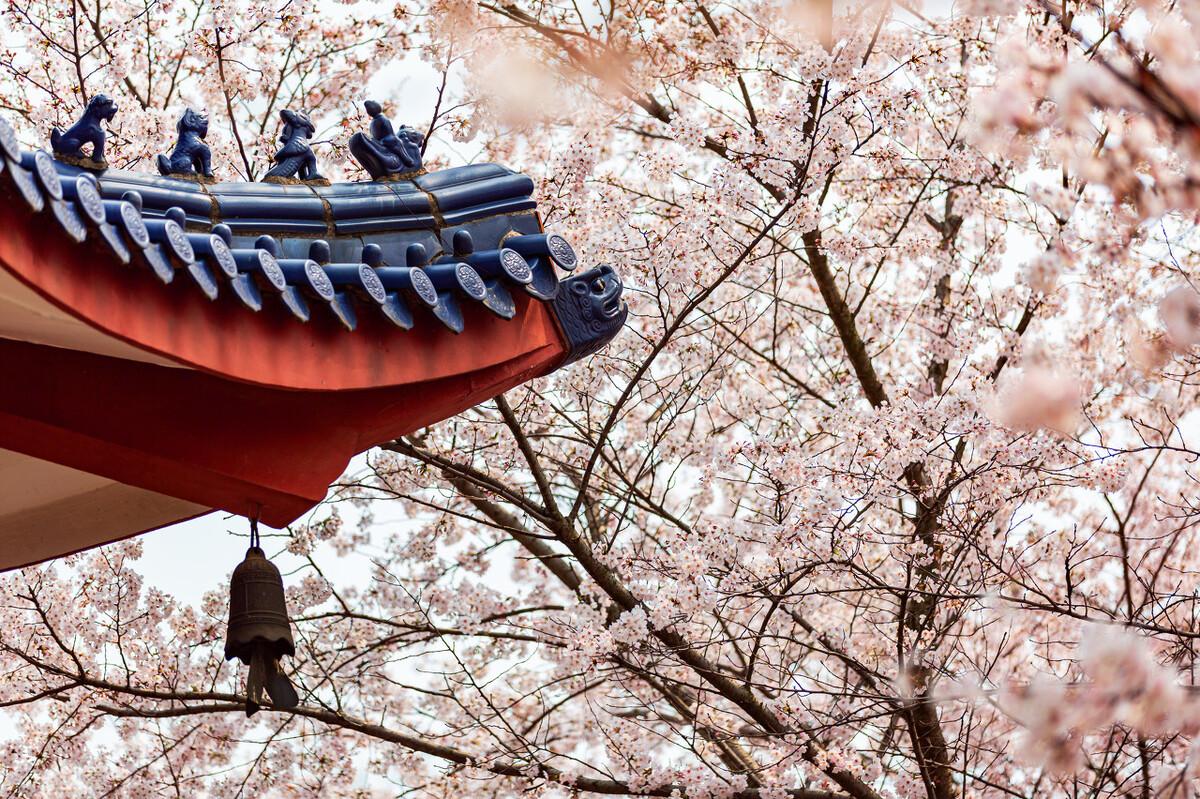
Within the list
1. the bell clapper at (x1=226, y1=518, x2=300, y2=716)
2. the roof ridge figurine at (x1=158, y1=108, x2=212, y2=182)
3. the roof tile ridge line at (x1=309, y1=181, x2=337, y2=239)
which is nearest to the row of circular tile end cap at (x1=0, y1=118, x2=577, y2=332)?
the roof tile ridge line at (x1=309, y1=181, x2=337, y2=239)

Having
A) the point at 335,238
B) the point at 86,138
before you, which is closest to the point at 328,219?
the point at 335,238

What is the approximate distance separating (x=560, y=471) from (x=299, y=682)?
1.90 metres

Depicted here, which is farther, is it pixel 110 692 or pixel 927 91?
pixel 927 91

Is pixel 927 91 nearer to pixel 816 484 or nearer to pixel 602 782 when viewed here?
pixel 816 484

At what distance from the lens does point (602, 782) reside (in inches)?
262

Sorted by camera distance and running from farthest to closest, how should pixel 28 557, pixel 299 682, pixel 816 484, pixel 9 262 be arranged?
1. pixel 299 682
2. pixel 816 484
3. pixel 28 557
4. pixel 9 262

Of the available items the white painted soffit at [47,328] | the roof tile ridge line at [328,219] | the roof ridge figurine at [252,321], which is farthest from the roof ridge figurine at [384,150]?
the white painted soffit at [47,328]

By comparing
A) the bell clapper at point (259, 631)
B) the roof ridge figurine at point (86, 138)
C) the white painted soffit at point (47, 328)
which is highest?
the roof ridge figurine at point (86, 138)

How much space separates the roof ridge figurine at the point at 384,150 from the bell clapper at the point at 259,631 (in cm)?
111

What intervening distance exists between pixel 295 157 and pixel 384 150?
0.27 metres

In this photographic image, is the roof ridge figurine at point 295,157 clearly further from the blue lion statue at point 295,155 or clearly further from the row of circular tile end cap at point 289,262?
the row of circular tile end cap at point 289,262

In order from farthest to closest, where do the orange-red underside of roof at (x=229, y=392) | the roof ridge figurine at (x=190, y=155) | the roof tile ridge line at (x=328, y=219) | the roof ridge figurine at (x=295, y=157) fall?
the roof ridge figurine at (x=295, y=157) → the roof tile ridge line at (x=328, y=219) → the roof ridge figurine at (x=190, y=155) → the orange-red underside of roof at (x=229, y=392)

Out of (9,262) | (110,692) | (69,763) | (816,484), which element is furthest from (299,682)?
(9,262)

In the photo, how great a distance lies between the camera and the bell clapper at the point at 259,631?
12.8 feet
